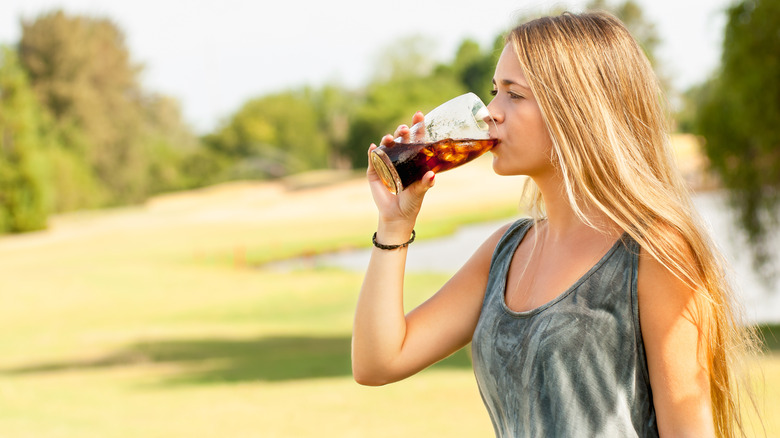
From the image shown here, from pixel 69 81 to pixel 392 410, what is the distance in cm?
3324

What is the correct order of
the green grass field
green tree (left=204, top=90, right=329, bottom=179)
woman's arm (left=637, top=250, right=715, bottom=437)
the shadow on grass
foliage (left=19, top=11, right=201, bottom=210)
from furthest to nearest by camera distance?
green tree (left=204, top=90, right=329, bottom=179) < foliage (left=19, top=11, right=201, bottom=210) < the shadow on grass < the green grass field < woman's arm (left=637, top=250, right=715, bottom=437)

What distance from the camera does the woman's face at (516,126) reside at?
5.10 ft

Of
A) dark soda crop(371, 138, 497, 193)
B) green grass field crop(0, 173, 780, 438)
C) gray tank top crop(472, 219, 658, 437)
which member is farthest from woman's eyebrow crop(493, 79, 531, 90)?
green grass field crop(0, 173, 780, 438)

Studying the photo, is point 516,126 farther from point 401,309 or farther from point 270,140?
point 270,140

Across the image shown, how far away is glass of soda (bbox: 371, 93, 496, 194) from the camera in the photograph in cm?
165

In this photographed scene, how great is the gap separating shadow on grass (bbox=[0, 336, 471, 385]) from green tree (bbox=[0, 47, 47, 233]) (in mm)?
16255

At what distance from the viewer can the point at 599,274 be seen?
1481 millimetres

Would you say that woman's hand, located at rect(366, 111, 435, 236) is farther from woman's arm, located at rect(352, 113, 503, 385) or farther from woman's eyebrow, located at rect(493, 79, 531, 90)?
woman's eyebrow, located at rect(493, 79, 531, 90)

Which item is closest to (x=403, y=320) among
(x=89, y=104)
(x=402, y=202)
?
(x=402, y=202)

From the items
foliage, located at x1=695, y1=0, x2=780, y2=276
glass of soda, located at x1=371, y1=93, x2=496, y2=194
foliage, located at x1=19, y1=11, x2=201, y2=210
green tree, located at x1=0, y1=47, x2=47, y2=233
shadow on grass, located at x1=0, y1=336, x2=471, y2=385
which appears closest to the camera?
glass of soda, located at x1=371, y1=93, x2=496, y2=194

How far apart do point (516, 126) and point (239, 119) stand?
56729mm

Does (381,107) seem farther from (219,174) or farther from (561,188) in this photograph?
(561,188)

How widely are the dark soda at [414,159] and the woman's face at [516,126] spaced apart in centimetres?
9

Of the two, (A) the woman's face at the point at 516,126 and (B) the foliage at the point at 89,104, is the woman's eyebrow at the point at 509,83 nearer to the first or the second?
(A) the woman's face at the point at 516,126
